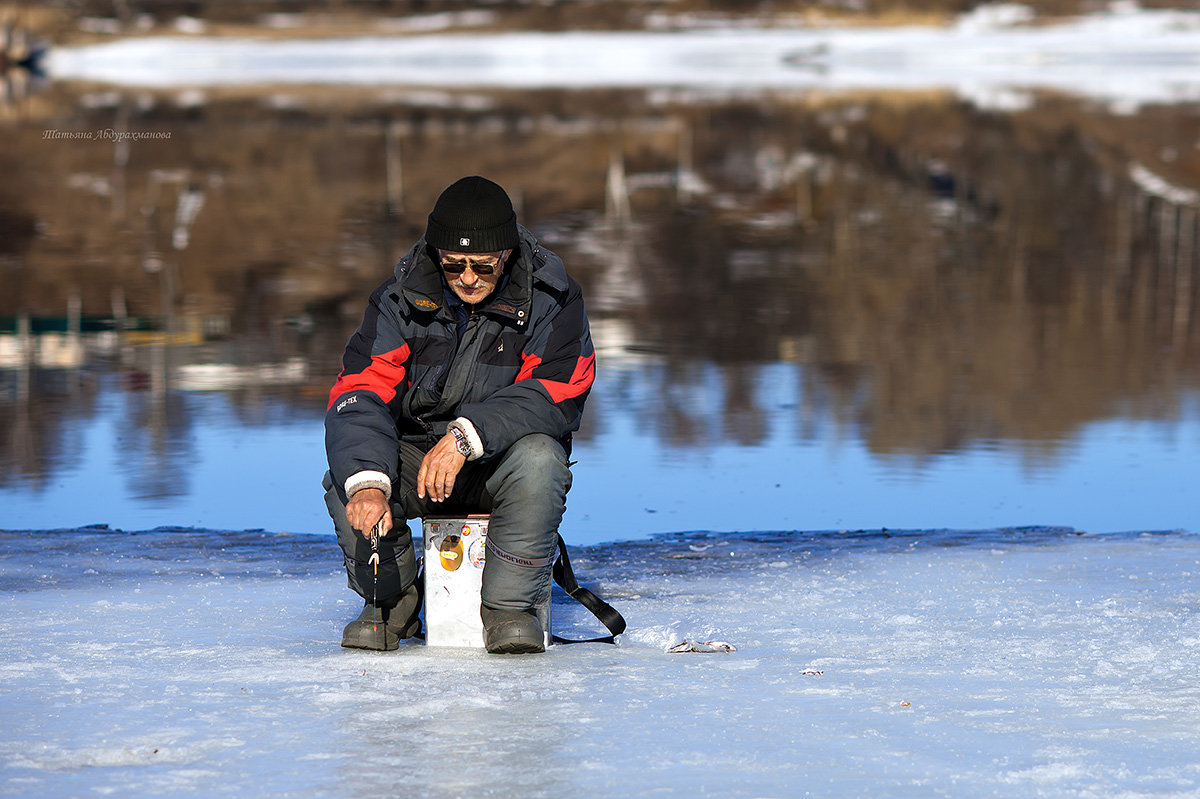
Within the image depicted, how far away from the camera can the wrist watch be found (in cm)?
413

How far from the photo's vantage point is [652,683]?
3.97 m

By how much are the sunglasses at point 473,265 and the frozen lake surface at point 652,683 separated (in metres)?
0.93

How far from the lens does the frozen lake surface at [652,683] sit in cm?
331

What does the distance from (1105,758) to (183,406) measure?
5.92 meters

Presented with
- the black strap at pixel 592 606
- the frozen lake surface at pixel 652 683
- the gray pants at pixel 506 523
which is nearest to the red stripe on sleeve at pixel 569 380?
the gray pants at pixel 506 523

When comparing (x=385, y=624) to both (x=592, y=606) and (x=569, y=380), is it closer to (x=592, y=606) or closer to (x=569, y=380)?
(x=592, y=606)

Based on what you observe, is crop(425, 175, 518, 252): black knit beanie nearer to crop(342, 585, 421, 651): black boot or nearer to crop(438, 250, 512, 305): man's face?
crop(438, 250, 512, 305): man's face

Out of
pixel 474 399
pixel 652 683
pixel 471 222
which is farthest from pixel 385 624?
pixel 471 222

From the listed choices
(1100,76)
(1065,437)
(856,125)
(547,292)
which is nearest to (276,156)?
(856,125)

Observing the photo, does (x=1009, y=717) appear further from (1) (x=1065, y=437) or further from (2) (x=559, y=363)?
(1) (x=1065, y=437)

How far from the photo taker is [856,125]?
2844 cm

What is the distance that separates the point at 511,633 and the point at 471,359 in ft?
2.22

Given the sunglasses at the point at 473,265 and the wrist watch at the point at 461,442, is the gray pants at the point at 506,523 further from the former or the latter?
the sunglasses at the point at 473,265

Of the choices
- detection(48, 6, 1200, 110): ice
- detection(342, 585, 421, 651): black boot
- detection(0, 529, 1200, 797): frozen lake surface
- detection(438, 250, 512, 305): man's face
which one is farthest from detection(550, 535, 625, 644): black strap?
detection(48, 6, 1200, 110): ice
